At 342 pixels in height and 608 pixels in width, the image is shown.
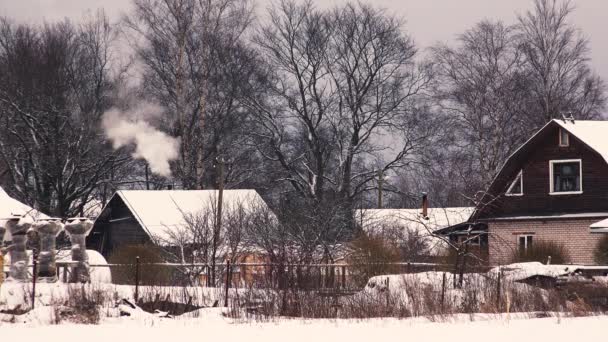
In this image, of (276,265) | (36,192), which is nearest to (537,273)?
(276,265)

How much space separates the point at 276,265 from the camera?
28.6 meters

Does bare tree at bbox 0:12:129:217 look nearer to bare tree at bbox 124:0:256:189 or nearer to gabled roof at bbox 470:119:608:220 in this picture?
bare tree at bbox 124:0:256:189

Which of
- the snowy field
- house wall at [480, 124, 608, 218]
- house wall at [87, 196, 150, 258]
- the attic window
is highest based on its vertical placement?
the attic window

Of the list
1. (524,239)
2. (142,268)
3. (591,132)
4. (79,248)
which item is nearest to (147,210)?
(524,239)

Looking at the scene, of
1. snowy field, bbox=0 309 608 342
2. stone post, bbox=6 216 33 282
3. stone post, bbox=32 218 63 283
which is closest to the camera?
snowy field, bbox=0 309 608 342

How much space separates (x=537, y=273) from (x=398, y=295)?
5.24 meters

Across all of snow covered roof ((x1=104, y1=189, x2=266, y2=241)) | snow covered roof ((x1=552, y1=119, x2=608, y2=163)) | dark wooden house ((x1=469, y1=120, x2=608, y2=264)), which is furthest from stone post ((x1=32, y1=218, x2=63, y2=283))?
snow covered roof ((x1=552, y1=119, x2=608, y2=163))

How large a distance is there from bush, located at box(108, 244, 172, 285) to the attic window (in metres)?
16.1

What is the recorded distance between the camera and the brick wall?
43.2m

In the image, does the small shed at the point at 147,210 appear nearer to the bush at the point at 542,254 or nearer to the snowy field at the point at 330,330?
the bush at the point at 542,254

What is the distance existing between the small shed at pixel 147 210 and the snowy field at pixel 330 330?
25.8m

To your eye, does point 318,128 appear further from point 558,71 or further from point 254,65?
point 558,71

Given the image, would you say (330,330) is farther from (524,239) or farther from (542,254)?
(524,239)

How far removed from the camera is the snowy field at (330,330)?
21.9 metres
